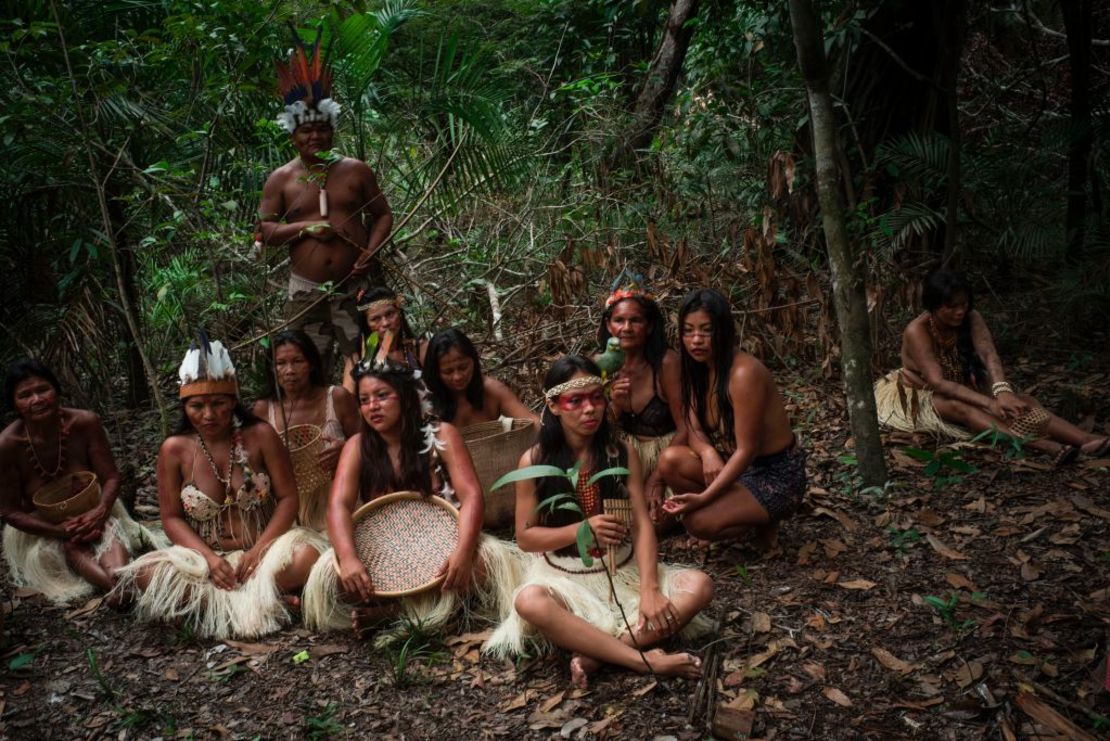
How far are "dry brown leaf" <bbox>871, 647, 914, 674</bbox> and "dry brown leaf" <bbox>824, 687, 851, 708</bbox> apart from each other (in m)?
0.18

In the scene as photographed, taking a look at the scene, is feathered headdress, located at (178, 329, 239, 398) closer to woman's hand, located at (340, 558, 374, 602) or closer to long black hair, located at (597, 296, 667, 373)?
woman's hand, located at (340, 558, 374, 602)

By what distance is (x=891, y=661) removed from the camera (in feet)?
7.73

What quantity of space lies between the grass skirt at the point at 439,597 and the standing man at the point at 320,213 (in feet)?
4.42

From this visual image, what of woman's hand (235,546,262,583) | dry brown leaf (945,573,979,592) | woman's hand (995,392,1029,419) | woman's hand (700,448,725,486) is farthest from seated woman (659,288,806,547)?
woman's hand (235,546,262,583)

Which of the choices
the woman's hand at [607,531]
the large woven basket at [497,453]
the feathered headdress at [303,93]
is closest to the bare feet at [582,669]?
the woman's hand at [607,531]

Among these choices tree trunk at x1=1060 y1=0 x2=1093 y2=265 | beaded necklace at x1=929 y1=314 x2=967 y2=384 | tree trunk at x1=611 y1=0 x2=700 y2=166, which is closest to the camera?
beaded necklace at x1=929 y1=314 x2=967 y2=384

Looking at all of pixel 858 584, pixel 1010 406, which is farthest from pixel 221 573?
pixel 1010 406

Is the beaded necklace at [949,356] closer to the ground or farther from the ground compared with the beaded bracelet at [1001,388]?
farther from the ground

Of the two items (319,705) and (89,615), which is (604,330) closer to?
(319,705)

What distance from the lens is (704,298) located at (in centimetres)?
310

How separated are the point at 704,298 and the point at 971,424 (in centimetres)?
167

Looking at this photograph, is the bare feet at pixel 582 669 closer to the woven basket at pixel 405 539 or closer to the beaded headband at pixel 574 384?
the woven basket at pixel 405 539

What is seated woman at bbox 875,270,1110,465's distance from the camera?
378 cm

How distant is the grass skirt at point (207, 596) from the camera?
293cm
